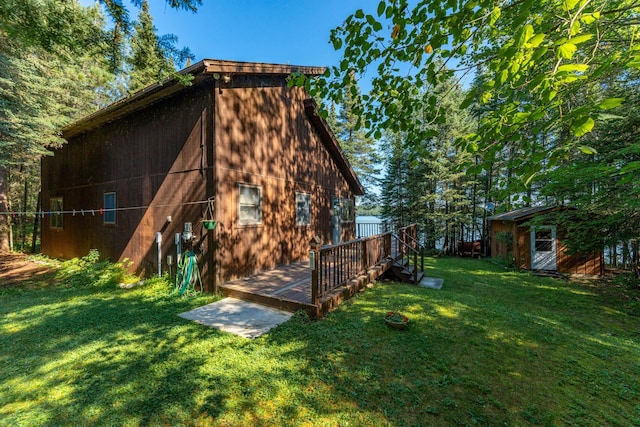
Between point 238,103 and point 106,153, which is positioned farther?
point 106,153

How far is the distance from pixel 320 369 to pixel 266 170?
217 inches

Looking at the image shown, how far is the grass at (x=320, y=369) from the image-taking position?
2369mm

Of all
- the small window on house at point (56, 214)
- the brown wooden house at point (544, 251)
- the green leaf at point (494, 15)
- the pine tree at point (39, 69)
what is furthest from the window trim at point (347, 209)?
the small window on house at point (56, 214)

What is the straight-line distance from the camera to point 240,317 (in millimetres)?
4477

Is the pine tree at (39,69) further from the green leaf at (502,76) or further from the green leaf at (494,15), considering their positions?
the green leaf at (502,76)

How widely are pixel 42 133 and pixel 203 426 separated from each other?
11.5 metres

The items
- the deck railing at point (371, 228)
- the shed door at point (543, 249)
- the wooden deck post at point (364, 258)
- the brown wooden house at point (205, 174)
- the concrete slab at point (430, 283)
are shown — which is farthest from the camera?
the deck railing at point (371, 228)

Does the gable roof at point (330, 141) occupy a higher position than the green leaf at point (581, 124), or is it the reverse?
the gable roof at point (330, 141)

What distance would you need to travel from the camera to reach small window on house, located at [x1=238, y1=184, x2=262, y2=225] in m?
6.42

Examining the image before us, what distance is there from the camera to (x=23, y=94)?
8.07m

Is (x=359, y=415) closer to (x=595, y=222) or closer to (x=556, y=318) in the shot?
(x=556, y=318)

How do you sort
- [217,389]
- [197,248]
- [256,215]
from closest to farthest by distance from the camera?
[217,389]
[197,248]
[256,215]

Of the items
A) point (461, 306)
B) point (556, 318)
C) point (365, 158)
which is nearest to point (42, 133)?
point (461, 306)

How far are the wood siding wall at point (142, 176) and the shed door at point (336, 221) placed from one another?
19.1ft
